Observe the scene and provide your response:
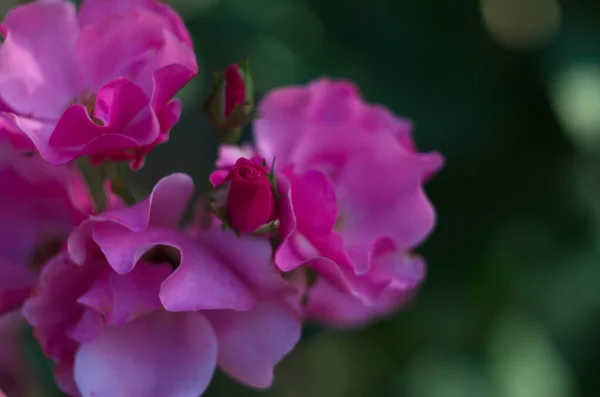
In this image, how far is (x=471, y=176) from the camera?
126 cm

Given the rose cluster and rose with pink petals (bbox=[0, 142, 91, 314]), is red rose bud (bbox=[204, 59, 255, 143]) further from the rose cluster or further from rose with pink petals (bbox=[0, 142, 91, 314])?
rose with pink petals (bbox=[0, 142, 91, 314])

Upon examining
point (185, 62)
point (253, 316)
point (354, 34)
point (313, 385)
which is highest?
point (185, 62)

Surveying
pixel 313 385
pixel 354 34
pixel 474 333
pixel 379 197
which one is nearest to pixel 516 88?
pixel 354 34

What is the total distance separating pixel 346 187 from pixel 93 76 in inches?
8.5

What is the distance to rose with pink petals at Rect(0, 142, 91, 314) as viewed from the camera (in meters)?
0.53

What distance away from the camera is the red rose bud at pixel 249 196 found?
489mm

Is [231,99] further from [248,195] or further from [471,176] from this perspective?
[471,176]

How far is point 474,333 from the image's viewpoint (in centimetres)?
120

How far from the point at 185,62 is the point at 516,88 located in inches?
33.2

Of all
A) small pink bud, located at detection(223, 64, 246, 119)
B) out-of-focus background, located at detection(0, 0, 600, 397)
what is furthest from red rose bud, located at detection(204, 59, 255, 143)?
out-of-focus background, located at detection(0, 0, 600, 397)

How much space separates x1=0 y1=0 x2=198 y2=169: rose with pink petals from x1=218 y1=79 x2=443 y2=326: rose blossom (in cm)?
8

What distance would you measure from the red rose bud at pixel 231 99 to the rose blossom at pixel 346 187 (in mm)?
23

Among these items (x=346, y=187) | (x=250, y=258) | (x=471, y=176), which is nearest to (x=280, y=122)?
(x=346, y=187)

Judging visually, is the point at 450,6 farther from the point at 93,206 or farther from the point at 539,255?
the point at 93,206
